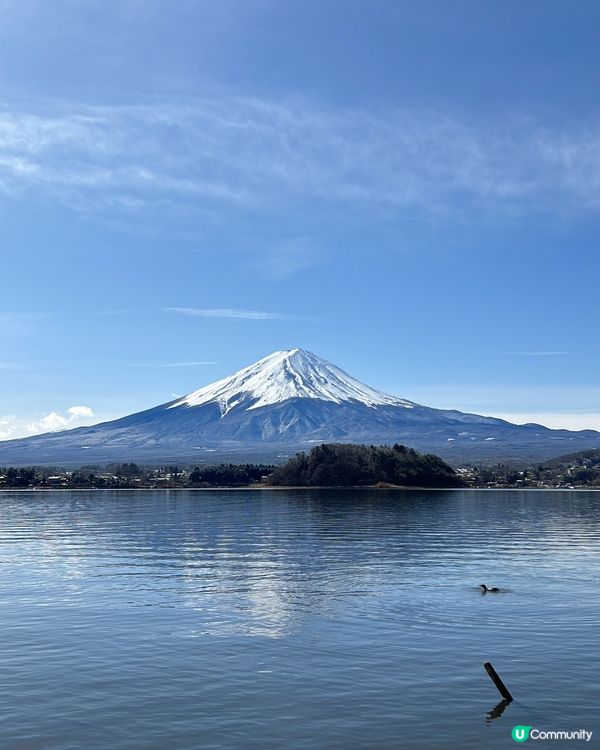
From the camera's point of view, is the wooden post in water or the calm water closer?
the calm water

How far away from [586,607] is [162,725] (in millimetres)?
25492

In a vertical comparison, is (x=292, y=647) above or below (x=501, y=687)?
below

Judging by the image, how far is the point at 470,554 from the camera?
217 ft

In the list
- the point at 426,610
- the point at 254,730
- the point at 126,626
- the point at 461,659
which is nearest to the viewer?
the point at 254,730

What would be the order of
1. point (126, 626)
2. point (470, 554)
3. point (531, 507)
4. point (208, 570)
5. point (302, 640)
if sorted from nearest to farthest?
point (302, 640) < point (126, 626) < point (208, 570) < point (470, 554) < point (531, 507)

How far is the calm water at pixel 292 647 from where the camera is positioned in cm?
2306

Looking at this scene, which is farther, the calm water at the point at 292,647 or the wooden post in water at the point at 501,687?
the wooden post in water at the point at 501,687

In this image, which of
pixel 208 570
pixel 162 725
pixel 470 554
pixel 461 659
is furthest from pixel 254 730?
pixel 470 554

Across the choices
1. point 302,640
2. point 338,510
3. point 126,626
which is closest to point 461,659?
point 302,640

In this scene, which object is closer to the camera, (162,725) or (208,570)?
(162,725)

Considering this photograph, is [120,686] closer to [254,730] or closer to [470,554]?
[254,730]

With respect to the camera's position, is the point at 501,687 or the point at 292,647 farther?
the point at 292,647

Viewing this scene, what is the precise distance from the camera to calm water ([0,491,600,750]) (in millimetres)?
23062

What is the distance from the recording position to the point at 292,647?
3228 cm
